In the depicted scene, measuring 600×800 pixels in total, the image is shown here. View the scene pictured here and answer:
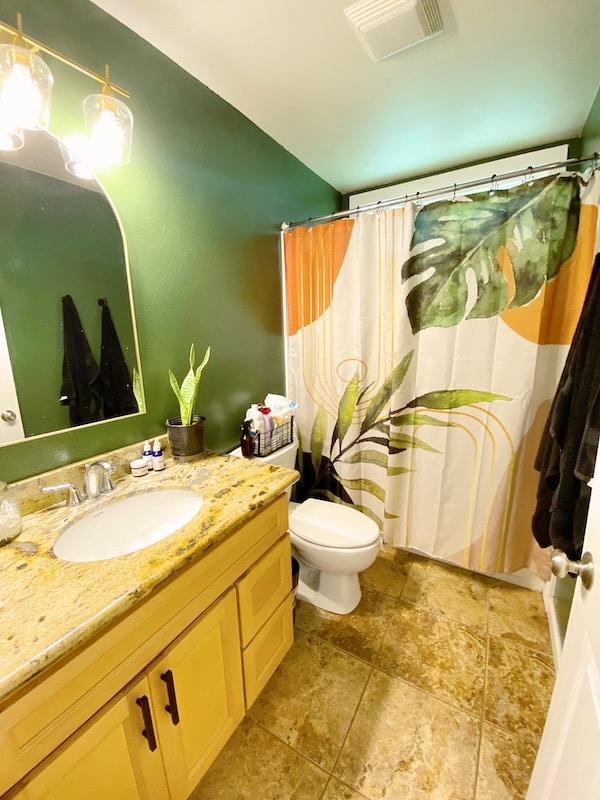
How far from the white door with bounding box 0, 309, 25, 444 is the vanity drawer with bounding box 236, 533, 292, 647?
30.9 inches

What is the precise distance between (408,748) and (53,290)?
1856 mm

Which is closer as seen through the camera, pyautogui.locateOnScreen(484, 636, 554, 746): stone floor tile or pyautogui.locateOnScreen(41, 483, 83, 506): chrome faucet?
pyautogui.locateOnScreen(41, 483, 83, 506): chrome faucet

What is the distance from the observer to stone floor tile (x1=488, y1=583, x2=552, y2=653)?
4.63 ft

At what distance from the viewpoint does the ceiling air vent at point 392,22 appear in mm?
1012

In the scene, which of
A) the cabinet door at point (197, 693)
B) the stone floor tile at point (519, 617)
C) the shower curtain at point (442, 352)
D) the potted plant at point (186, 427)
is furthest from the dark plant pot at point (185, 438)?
the stone floor tile at point (519, 617)

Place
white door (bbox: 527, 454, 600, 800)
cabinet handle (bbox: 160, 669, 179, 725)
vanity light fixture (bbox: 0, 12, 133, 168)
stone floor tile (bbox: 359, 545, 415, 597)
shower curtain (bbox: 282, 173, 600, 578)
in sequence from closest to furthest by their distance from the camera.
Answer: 1. white door (bbox: 527, 454, 600, 800)
2. cabinet handle (bbox: 160, 669, 179, 725)
3. vanity light fixture (bbox: 0, 12, 133, 168)
4. shower curtain (bbox: 282, 173, 600, 578)
5. stone floor tile (bbox: 359, 545, 415, 597)

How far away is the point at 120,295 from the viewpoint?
1.17 meters

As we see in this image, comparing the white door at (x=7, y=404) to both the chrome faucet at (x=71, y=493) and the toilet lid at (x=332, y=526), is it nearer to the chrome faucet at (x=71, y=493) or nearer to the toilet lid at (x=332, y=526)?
the chrome faucet at (x=71, y=493)

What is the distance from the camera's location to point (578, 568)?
0.64 meters

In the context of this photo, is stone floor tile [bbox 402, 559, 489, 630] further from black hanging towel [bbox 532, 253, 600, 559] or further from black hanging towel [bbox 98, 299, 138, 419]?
black hanging towel [bbox 98, 299, 138, 419]

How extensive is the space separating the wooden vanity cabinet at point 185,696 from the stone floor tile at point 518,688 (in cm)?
81

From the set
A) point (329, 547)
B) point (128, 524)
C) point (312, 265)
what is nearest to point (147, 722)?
point (128, 524)

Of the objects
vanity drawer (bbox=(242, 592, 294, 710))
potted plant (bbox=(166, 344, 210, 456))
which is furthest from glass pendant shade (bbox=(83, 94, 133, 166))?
vanity drawer (bbox=(242, 592, 294, 710))

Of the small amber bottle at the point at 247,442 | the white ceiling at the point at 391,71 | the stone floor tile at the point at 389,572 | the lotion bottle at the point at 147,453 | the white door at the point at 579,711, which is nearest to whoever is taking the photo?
the white door at the point at 579,711
